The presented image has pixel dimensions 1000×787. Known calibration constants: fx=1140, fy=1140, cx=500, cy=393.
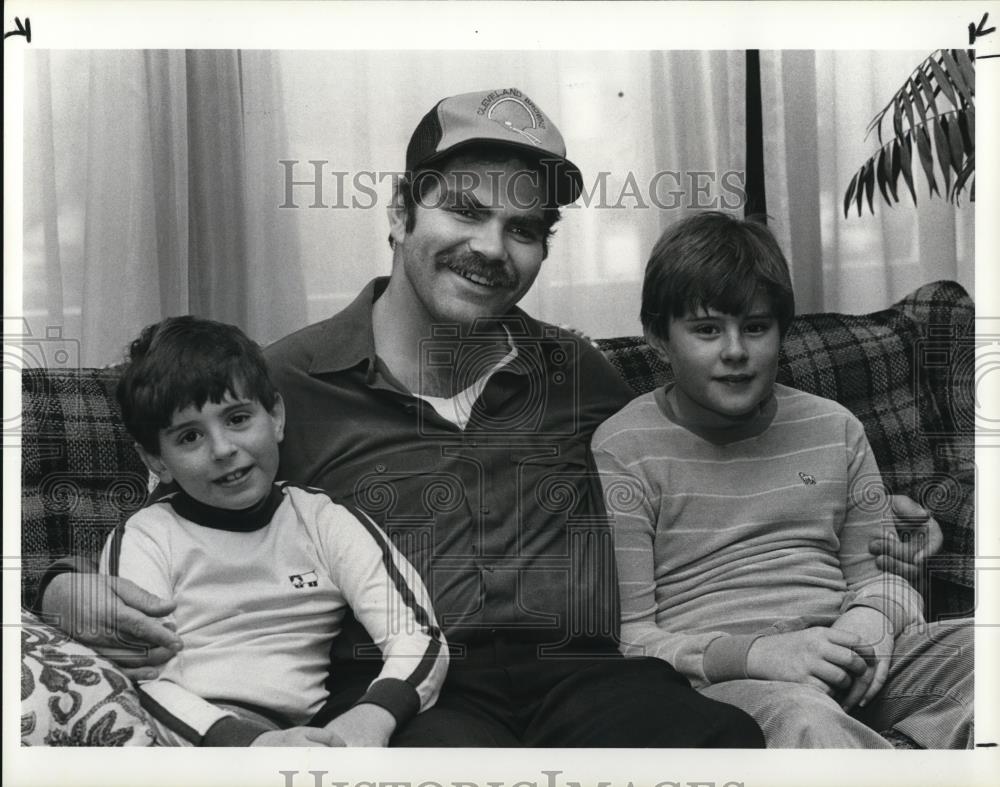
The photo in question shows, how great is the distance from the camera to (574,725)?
1.95m

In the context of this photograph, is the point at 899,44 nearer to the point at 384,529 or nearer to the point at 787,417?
the point at 787,417

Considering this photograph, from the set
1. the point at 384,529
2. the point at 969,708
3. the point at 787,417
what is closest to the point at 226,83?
the point at 384,529

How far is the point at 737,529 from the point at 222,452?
89 cm

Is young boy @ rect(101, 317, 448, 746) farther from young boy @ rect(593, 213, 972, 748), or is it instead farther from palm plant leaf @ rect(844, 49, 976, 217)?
palm plant leaf @ rect(844, 49, 976, 217)

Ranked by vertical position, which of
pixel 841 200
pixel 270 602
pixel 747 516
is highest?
pixel 841 200

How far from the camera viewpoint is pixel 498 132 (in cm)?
198

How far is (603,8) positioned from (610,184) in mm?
311

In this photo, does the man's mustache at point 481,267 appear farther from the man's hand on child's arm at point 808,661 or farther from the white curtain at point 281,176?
the man's hand on child's arm at point 808,661

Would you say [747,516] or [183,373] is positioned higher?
[183,373]

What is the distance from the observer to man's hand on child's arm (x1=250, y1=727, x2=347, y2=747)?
6.21 ft

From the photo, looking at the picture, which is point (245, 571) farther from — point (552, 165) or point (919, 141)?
point (919, 141)

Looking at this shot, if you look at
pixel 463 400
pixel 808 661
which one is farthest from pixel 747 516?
→ pixel 463 400

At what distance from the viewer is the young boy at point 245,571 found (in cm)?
191

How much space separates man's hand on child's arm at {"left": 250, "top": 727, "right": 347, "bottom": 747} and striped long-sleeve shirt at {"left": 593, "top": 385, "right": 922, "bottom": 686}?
52 cm
